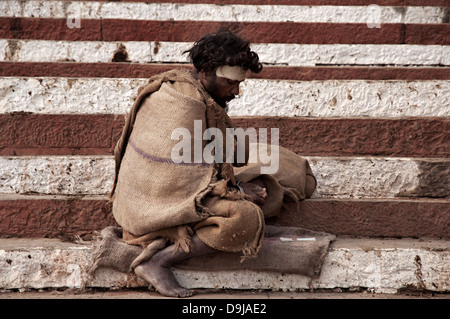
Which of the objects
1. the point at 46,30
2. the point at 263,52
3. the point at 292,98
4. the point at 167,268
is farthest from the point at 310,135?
the point at 46,30

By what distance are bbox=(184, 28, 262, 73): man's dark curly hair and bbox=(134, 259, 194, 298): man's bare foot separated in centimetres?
112

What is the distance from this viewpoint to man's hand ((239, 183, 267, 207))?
9.86 ft

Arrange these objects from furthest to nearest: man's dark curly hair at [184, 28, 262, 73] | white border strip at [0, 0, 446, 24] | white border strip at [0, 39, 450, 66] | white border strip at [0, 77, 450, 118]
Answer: white border strip at [0, 0, 446, 24], white border strip at [0, 39, 450, 66], white border strip at [0, 77, 450, 118], man's dark curly hair at [184, 28, 262, 73]

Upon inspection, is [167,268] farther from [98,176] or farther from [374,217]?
[374,217]

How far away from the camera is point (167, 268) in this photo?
2.87m

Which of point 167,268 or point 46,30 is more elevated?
point 46,30

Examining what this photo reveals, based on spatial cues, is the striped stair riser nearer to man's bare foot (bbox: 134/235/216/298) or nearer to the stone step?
the stone step

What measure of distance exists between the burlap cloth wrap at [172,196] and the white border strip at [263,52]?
1.71 meters

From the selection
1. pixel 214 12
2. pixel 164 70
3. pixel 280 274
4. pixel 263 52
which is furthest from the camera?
pixel 214 12
